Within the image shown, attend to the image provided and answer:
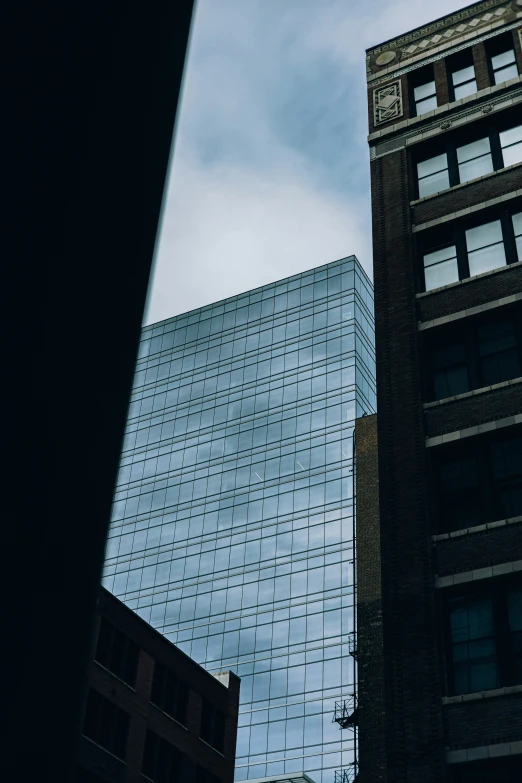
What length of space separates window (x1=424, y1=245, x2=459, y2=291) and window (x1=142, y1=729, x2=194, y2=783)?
29.5 metres

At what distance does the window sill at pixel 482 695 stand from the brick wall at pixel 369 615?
22138 millimetres

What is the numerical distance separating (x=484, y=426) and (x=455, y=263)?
693 centimetres

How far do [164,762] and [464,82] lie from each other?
3568cm

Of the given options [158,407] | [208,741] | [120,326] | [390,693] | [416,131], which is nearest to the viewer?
[120,326]

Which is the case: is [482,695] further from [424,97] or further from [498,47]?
[498,47]

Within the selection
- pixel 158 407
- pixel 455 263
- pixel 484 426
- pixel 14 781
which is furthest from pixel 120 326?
pixel 158 407

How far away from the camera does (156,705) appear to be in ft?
164

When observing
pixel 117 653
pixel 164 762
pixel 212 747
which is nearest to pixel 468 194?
pixel 117 653

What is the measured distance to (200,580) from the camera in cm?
11369

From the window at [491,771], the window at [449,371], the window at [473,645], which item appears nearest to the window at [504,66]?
the window at [449,371]

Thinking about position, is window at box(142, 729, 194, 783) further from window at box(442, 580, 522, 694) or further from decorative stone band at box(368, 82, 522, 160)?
decorative stone band at box(368, 82, 522, 160)

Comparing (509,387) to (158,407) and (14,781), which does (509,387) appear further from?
(158,407)

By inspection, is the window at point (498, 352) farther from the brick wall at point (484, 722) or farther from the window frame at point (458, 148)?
the brick wall at point (484, 722)

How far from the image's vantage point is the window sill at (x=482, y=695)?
21359 millimetres
